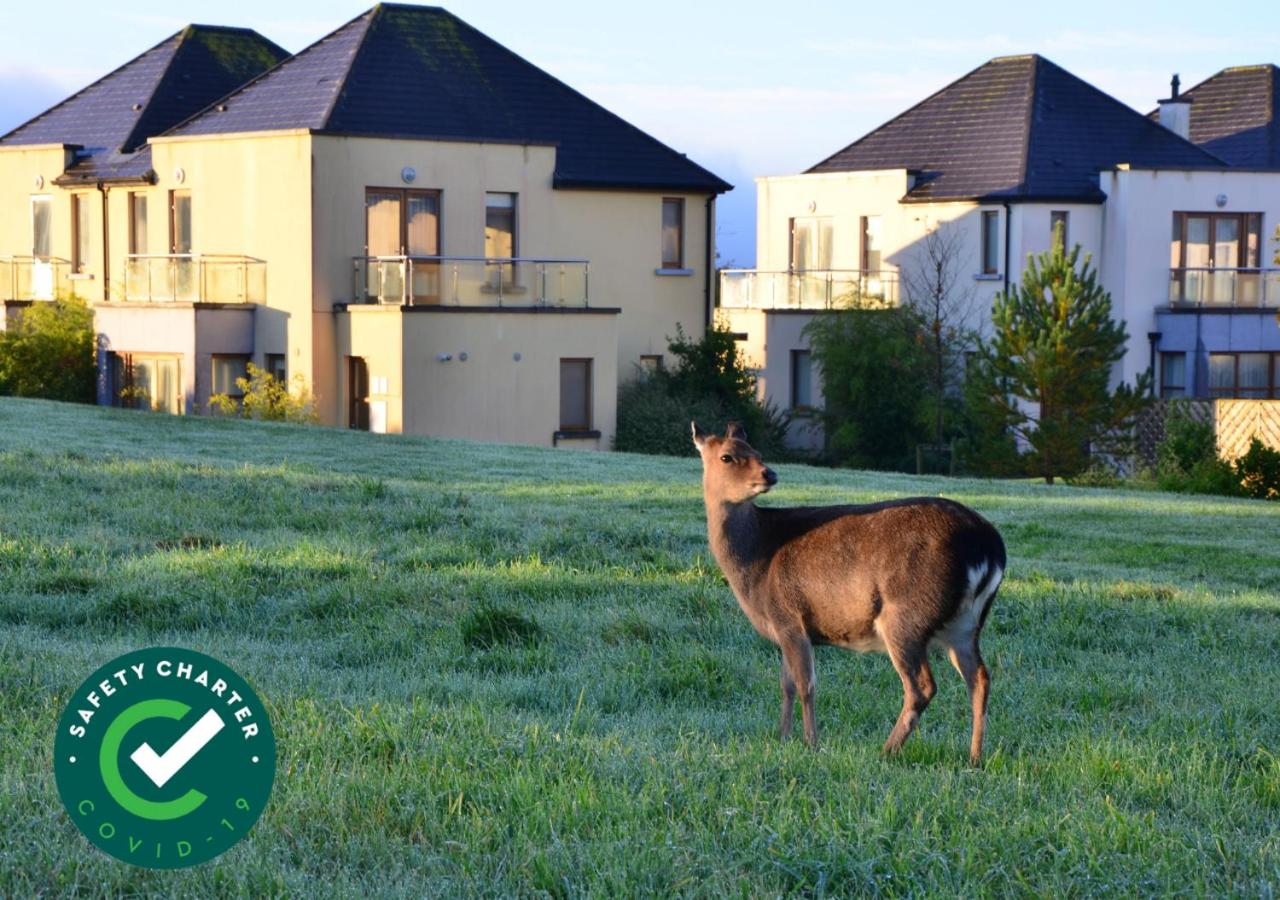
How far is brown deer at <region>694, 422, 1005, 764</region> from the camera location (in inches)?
275

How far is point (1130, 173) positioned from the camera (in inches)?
1766

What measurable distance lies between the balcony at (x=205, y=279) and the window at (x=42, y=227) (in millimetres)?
7424

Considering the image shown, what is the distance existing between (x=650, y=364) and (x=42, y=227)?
16.4 m

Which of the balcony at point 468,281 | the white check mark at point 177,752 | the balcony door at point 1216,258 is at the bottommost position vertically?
the white check mark at point 177,752

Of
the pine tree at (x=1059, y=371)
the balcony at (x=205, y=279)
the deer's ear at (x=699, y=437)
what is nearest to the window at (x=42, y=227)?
the balcony at (x=205, y=279)

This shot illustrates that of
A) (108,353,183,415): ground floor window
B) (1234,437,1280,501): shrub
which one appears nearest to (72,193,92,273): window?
(108,353,183,415): ground floor window

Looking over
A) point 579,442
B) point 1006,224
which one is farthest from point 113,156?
point 1006,224

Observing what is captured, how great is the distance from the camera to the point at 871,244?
4862cm

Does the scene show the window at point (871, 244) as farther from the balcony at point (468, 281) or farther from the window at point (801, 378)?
the balcony at point (468, 281)

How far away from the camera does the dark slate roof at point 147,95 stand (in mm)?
44831

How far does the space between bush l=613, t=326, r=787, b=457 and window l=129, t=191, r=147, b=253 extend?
12000 mm

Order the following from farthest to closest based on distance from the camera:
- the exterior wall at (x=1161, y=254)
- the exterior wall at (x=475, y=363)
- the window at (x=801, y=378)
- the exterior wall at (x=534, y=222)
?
the window at (x=801, y=378)
the exterior wall at (x=1161, y=254)
the exterior wall at (x=534, y=222)
the exterior wall at (x=475, y=363)

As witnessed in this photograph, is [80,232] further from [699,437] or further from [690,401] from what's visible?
[699,437]

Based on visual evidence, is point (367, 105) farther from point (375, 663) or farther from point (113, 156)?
point (375, 663)
